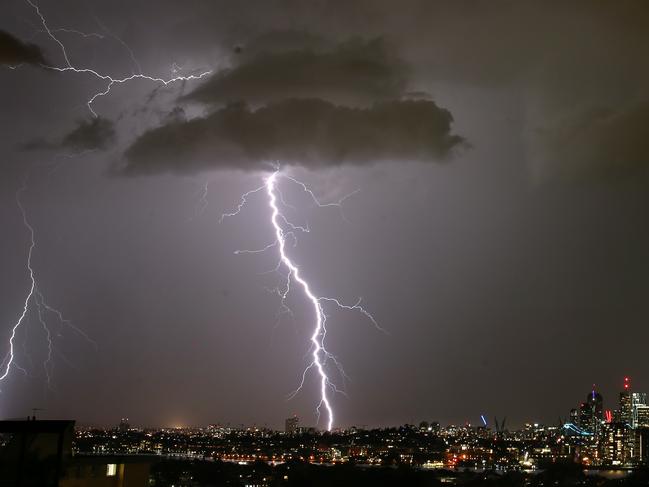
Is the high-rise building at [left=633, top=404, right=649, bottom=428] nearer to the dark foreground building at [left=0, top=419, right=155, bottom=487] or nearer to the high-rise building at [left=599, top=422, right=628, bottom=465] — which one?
the high-rise building at [left=599, top=422, right=628, bottom=465]

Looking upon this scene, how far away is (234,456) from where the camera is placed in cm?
8469

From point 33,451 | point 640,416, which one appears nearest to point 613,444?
point 640,416

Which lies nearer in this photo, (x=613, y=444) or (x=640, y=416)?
(x=613, y=444)

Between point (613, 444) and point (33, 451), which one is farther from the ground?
point (33, 451)

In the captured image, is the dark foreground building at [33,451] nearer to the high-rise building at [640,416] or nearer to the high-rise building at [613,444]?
the high-rise building at [613,444]

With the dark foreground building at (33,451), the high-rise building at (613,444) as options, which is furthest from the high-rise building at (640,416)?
the dark foreground building at (33,451)

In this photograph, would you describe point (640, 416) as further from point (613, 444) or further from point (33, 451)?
point (33, 451)

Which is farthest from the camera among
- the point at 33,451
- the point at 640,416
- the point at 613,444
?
the point at 640,416

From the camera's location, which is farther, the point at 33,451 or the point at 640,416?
the point at 640,416

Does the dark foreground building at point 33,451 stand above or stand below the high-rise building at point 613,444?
above

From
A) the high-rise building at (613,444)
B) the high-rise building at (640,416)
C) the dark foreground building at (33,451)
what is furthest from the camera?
the high-rise building at (640,416)

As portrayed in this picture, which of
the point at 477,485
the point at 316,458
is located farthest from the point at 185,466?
the point at 316,458

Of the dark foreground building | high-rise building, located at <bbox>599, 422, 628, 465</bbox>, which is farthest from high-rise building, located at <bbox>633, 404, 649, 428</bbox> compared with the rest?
the dark foreground building

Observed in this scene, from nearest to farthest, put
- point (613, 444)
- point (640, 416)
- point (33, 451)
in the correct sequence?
point (33, 451) < point (613, 444) < point (640, 416)
